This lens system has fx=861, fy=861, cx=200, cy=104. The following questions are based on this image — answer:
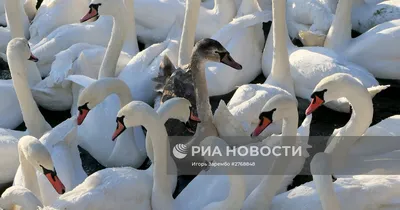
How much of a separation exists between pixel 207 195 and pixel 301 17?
127 inches

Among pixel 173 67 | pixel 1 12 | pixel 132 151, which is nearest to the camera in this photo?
pixel 132 151

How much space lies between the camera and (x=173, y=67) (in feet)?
25.6

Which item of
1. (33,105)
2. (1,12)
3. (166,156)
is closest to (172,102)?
(166,156)

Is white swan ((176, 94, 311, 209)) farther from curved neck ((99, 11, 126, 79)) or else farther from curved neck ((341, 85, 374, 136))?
curved neck ((99, 11, 126, 79))

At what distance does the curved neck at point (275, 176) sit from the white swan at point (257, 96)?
662mm

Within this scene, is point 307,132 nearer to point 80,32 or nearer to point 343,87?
point 343,87

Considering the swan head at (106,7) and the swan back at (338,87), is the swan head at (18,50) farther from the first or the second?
the swan back at (338,87)

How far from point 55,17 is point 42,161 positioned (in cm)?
339

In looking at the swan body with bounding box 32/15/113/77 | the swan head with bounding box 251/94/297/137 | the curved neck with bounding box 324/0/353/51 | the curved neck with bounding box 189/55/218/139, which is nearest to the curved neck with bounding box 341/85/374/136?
the swan head with bounding box 251/94/297/137

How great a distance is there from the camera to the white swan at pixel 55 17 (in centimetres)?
915

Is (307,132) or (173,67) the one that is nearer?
(307,132)

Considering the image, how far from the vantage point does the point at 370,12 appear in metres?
9.05

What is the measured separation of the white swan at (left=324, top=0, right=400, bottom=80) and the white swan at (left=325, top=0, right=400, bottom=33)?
1.62 ft

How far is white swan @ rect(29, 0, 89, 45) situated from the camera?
915 cm
